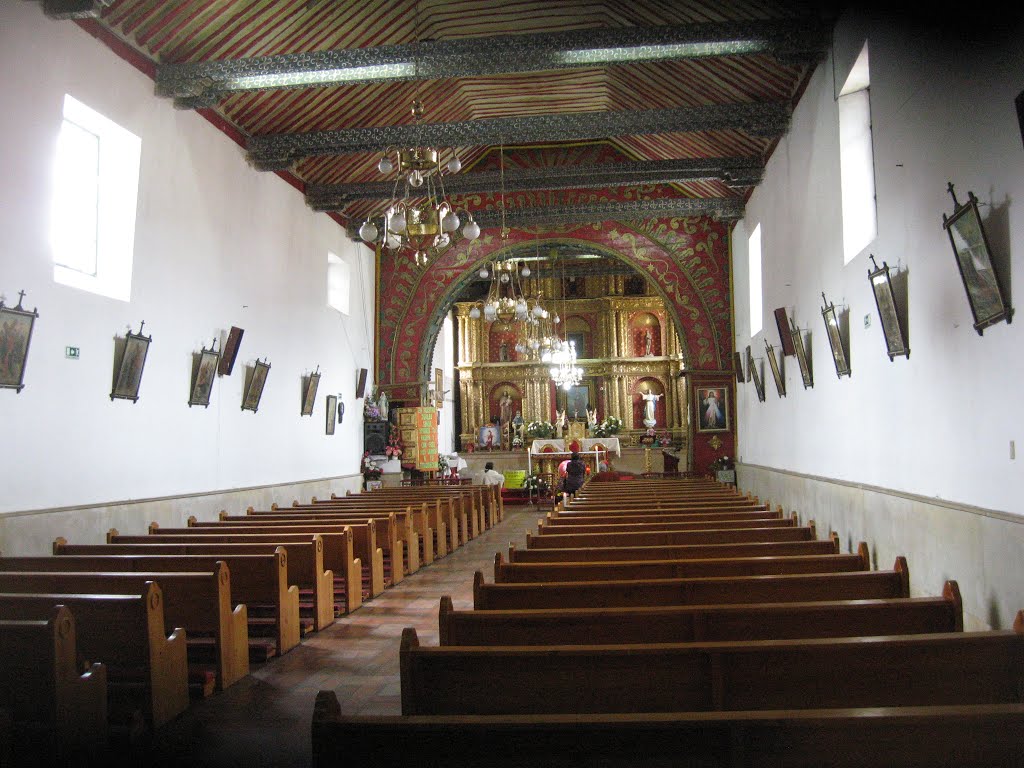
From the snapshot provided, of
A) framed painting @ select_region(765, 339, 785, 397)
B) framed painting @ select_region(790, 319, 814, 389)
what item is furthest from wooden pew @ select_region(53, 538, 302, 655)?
framed painting @ select_region(765, 339, 785, 397)

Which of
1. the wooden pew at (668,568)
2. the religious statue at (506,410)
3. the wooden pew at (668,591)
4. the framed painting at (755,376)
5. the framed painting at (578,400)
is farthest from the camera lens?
the framed painting at (578,400)

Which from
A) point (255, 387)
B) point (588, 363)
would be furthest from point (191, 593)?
point (588, 363)

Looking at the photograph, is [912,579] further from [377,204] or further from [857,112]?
[377,204]

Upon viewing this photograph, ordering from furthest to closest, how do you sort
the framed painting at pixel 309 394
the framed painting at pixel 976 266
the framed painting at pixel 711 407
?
the framed painting at pixel 711 407 → the framed painting at pixel 309 394 → the framed painting at pixel 976 266

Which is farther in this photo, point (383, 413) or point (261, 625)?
point (383, 413)

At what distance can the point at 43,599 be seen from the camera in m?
3.96

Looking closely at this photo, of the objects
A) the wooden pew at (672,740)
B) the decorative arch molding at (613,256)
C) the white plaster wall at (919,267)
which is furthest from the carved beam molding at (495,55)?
the wooden pew at (672,740)

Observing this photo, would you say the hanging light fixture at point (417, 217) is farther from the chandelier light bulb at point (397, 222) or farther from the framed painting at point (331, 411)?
the framed painting at point (331, 411)

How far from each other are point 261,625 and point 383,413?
10946 millimetres

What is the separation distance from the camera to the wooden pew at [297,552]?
6.00 metres

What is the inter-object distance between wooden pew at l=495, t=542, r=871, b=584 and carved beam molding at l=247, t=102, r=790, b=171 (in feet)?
24.0

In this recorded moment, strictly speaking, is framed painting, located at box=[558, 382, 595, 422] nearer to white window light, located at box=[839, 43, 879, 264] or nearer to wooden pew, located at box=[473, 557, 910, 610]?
white window light, located at box=[839, 43, 879, 264]

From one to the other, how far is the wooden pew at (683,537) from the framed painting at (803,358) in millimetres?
3895

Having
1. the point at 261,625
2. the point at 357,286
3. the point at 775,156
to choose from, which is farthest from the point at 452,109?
the point at 261,625
